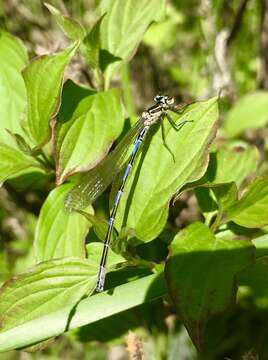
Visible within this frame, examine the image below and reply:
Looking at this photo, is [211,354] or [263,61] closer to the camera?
[211,354]

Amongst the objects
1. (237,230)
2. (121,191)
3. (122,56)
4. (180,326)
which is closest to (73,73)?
(122,56)

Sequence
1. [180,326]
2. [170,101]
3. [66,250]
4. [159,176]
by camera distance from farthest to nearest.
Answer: [180,326] < [170,101] < [66,250] < [159,176]

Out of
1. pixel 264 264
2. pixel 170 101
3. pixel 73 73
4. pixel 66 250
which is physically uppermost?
pixel 73 73

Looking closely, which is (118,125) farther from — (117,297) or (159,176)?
(117,297)

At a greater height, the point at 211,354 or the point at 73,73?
the point at 73,73

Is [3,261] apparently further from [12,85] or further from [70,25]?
[70,25]

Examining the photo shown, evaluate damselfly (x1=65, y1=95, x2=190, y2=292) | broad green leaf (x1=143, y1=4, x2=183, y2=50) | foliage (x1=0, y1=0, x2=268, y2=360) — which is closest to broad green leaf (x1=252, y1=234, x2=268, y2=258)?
foliage (x1=0, y1=0, x2=268, y2=360)

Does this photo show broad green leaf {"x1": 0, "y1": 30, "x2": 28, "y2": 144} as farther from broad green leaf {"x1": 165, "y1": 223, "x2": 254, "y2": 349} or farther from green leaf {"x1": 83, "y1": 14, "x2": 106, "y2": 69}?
broad green leaf {"x1": 165, "y1": 223, "x2": 254, "y2": 349}

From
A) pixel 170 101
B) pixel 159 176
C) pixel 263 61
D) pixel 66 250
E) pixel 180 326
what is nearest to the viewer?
pixel 159 176
